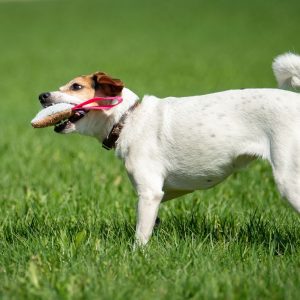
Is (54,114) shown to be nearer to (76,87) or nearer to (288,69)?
(76,87)

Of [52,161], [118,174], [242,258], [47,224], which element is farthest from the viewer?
[52,161]

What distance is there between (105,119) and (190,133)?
2.37 feet

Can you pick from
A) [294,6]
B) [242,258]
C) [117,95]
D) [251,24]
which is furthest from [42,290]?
[294,6]

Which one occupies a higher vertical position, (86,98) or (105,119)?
(86,98)

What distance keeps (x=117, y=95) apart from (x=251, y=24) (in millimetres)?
35928

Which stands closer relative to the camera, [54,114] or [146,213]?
[146,213]

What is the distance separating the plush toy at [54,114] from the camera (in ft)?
16.1

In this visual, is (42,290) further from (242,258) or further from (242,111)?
(242,111)

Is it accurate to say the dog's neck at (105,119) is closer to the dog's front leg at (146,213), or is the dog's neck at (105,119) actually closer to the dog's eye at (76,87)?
the dog's eye at (76,87)

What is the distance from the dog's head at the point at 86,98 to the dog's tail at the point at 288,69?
1110 mm

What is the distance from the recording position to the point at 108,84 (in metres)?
4.95

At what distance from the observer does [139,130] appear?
Answer: 4.88 meters

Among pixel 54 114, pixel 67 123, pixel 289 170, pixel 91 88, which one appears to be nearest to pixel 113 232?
pixel 67 123

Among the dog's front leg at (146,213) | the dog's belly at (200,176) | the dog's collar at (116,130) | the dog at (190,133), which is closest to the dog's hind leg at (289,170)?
the dog at (190,133)
